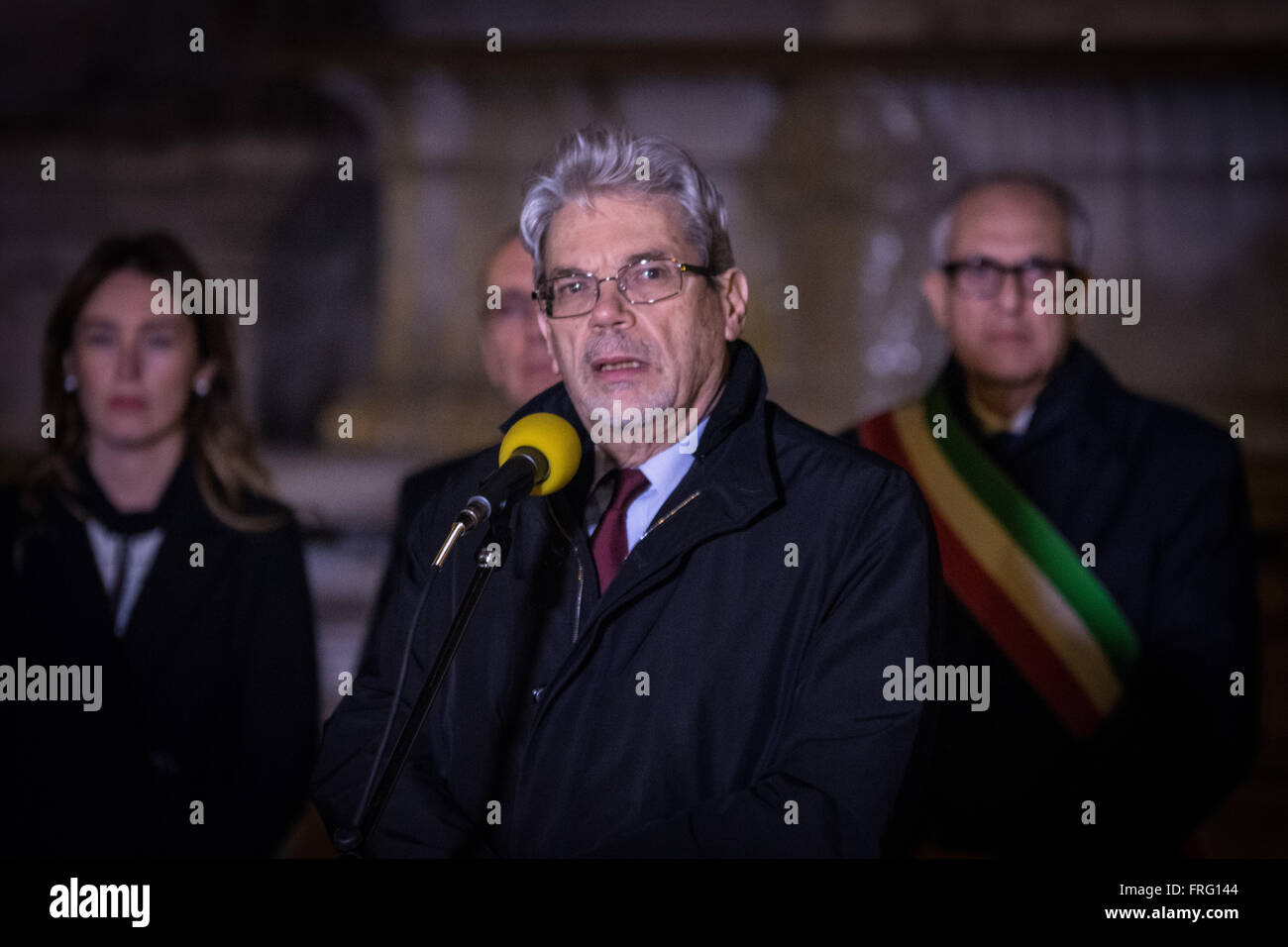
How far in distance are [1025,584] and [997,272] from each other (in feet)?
2.15

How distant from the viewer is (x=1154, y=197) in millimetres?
3414

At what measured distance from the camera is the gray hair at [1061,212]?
2.80 m

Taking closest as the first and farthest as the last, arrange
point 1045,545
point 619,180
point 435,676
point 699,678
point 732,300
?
point 435,676, point 699,678, point 619,180, point 732,300, point 1045,545

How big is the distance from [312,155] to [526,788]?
2.31 meters

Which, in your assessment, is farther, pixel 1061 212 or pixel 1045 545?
pixel 1061 212

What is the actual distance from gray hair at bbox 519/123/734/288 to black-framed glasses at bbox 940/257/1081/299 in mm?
1017

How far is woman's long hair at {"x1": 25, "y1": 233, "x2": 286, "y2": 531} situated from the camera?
2896 mm

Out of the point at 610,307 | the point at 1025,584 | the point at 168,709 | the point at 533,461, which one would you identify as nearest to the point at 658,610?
the point at 533,461

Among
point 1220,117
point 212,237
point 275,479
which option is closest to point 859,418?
point 1220,117

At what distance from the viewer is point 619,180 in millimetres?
1810

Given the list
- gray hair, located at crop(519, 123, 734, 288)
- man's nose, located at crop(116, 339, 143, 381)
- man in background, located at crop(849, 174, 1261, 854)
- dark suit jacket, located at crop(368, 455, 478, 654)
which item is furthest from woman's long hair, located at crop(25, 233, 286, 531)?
man in background, located at crop(849, 174, 1261, 854)

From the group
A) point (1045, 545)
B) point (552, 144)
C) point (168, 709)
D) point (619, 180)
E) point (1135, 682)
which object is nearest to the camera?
point (619, 180)

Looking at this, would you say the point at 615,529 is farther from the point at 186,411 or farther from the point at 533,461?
the point at 186,411

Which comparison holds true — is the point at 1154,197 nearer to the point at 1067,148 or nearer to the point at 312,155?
the point at 1067,148
